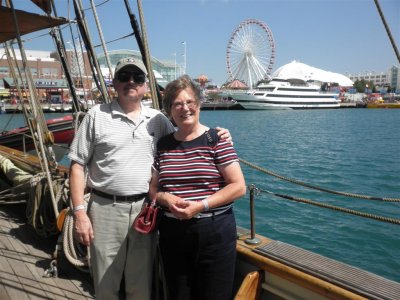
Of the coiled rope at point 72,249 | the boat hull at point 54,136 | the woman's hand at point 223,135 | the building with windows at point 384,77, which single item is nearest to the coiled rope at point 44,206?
the coiled rope at point 72,249

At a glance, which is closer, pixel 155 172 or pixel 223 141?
pixel 223 141

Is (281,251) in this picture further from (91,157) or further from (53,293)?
(53,293)

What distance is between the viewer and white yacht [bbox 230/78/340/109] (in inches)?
2371

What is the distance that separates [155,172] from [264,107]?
6029 centimetres

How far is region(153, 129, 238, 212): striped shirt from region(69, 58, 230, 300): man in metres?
0.21

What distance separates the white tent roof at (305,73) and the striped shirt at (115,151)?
8103 centimetres

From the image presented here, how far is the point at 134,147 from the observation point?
176 centimetres

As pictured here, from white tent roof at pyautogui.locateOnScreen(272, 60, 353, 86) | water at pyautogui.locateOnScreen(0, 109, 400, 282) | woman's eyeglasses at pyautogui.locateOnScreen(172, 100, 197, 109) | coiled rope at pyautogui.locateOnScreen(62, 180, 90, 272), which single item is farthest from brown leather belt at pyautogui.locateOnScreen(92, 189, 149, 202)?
white tent roof at pyautogui.locateOnScreen(272, 60, 353, 86)

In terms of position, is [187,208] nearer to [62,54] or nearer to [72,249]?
[72,249]

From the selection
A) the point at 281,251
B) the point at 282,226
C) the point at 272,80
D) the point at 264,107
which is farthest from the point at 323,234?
the point at 272,80

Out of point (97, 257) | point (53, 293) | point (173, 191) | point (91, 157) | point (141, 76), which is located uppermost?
point (141, 76)

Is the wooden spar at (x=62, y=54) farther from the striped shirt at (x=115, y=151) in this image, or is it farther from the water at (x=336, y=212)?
the water at (x=336, y=212)

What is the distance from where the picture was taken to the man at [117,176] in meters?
1.74

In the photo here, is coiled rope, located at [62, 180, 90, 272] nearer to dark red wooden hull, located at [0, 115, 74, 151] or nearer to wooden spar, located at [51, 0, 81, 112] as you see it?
wooden spar, located at [51, 0, 81, 112]
